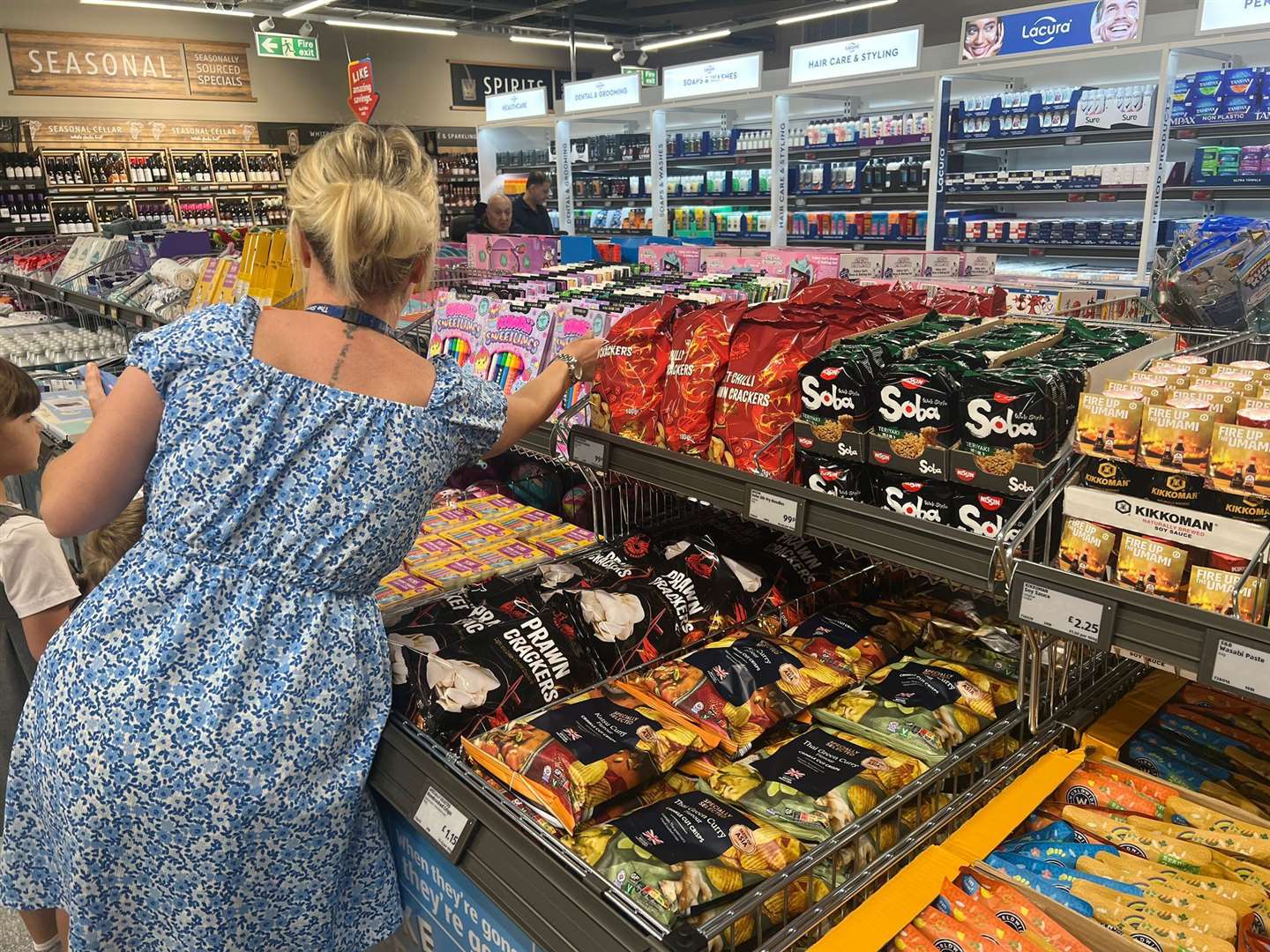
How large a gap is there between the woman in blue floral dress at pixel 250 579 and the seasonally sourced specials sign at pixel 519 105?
9.11 meters

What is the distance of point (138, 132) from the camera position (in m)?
11.5

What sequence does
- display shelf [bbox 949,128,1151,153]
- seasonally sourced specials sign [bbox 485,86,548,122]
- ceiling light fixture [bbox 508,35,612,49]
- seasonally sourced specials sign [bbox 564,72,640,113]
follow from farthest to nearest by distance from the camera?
ceiling light fixture [bbox 508,35,612,49]
seasonally sourced specials sign [bbox 485,86,548,122]
seasonally sourced specials sign [bbox 564,72,640,113]
display shelf [bbox 949,128,1151,153]

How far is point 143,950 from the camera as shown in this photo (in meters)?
1.39

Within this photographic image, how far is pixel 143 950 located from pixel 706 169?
9160mm

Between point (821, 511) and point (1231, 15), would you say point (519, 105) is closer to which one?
point (1231, 15)

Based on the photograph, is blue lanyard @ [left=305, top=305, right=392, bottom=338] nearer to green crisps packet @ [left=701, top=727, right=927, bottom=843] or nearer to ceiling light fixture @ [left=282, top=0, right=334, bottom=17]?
green crisps packet @ [left=701, top=727, right=927, bottom=843]

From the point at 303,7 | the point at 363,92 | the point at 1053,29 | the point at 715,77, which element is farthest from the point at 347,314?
the point at 303,7

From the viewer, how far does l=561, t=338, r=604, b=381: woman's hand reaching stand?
177 cm

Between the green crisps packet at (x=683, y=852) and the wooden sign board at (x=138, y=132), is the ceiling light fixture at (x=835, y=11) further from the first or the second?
the green crisps packet at (x=683, y=852)

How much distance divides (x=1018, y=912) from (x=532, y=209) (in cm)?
762

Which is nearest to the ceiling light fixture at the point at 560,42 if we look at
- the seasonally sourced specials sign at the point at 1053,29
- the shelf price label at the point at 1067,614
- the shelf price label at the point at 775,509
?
the seasonally sourced specials sign at the point at 1053,29

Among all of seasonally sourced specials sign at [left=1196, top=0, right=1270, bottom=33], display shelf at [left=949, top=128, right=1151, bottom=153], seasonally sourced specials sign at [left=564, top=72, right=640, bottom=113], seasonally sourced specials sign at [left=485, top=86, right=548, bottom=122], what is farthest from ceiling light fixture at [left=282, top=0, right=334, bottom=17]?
seasonally sourced specials sign at [left=1196, top=0, right=1270, bottom=33]

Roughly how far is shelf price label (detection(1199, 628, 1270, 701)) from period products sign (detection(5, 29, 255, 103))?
13.2 m

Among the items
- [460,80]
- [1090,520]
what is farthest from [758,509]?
[460,80]
